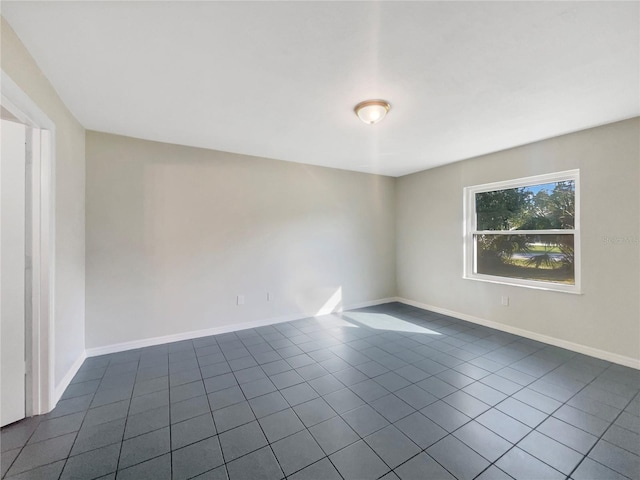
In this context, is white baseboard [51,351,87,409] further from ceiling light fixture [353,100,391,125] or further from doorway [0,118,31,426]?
ceiling light fixture [353,100,391,125]

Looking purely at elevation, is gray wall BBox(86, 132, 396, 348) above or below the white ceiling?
below

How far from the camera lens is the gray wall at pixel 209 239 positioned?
294 cm

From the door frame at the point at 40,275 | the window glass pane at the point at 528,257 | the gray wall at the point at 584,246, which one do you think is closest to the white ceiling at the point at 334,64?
the gray wall at the point at 584,246

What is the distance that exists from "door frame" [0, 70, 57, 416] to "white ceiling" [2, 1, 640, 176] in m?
0.52

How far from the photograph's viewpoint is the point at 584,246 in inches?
114

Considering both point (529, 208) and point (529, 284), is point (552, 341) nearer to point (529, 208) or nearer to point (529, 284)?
point (529, 284)

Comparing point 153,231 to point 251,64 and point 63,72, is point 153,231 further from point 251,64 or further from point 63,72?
point 251,64

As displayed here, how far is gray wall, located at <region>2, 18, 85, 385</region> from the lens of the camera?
177cm

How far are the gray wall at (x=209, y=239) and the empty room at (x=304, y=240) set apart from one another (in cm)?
3

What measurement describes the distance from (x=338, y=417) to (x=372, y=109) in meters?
2.44

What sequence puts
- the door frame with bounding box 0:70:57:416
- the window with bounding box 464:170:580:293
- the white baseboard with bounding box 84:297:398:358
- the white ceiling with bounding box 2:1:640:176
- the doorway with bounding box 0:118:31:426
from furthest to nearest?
the window with bounding box 464:170:580:293
the white baseboard with bounding box 84:297:398:358
the door frame with bounding box 0:70:57:416
the doorway with bounding box 0:118:31:426
the white ceiling with bounding box 2:1:640:176

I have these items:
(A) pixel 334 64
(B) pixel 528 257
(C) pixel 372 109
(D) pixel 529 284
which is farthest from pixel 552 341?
(A) pixel 334 64

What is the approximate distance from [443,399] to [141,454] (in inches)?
82.3

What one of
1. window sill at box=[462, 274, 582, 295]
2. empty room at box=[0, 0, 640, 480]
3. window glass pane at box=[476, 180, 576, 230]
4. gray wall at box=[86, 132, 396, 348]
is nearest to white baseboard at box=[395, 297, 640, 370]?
empty room at box=[0, 0, 640, 480]
